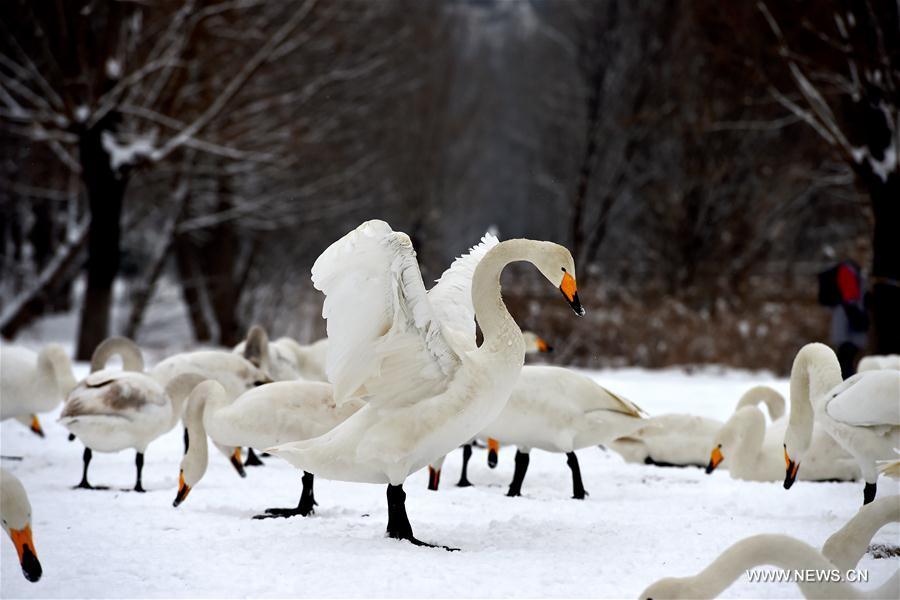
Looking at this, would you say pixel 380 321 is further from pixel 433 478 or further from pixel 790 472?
pixel 790 472

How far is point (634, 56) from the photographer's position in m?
20.1

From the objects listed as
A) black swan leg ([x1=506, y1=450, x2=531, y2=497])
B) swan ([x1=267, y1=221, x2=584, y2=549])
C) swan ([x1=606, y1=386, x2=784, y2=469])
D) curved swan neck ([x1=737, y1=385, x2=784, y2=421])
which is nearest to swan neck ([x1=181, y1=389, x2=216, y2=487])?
swan ([x1=267, y1=221, x2=584, y2=549])

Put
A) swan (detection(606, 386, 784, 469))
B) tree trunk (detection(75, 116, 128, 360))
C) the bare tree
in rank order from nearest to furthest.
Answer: swan (detection(606, 386, 784, 469))
the bare tree
tree trunk (detection(75, 116, 128, 360))

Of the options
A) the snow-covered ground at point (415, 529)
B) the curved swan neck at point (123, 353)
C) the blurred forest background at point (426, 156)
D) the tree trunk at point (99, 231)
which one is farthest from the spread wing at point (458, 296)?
the tree trunk at point (99, 231)

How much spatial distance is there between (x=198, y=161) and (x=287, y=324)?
4.52m

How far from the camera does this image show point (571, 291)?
4105 millimetres

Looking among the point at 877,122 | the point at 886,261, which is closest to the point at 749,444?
the point at 886,261

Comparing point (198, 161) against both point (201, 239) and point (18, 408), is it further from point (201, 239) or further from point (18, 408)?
point (18, 408)

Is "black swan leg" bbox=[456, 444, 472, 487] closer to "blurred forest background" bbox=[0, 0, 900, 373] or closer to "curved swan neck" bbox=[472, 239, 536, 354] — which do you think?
"curved swan neck" bbox=[472, 239, 536, 354]

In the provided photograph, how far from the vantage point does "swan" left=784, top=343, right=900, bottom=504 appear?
468 centimetres

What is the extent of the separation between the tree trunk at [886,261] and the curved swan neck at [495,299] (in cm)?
744

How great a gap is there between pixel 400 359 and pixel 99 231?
1120 centimetres

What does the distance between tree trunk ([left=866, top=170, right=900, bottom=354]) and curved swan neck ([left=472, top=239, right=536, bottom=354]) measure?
7443 millimetres

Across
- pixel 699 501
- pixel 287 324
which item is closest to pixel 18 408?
pixel 699 501
